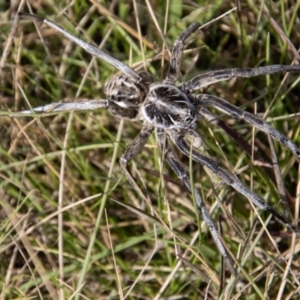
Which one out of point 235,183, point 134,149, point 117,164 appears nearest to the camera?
point 235,183

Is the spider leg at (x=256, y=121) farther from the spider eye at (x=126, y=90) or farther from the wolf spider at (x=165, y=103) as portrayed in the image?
the spider eye at (x=126, y=90)

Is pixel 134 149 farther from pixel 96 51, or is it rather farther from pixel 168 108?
pixel 96 51

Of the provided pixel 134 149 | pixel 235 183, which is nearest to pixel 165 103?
pixel 134 149

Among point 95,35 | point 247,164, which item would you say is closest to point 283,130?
point 247,164

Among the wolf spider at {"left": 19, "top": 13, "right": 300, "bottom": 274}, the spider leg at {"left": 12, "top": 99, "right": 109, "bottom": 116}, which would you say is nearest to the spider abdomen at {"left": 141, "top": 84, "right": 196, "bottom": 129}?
the wolf spider at {"left": 19, "top": 13, "right": 300, "bottom": 274}

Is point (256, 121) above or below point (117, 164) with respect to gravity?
above

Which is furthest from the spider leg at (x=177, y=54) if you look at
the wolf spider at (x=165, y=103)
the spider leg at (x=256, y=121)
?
the spider leg at (x=256, y=121)

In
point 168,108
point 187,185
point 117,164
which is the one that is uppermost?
point 168,108

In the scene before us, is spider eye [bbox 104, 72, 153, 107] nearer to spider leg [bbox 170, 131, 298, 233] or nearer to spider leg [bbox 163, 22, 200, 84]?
spider leg [bbox 163, 22, 200, 84]
